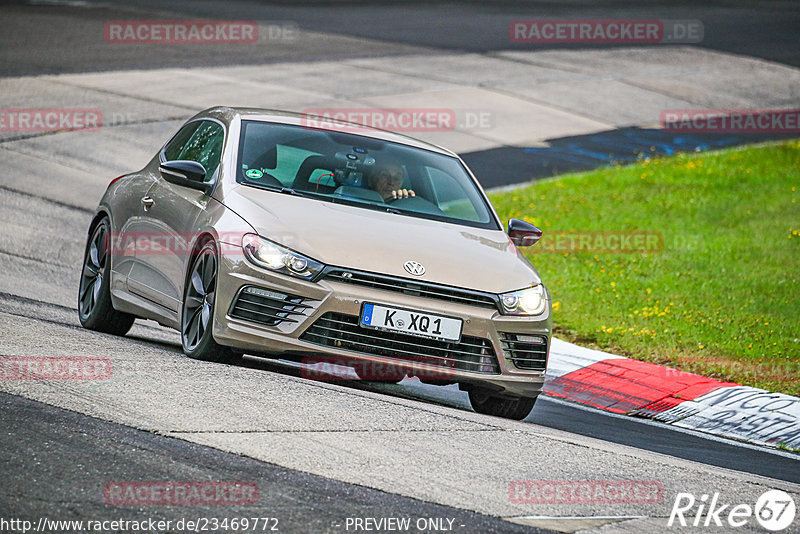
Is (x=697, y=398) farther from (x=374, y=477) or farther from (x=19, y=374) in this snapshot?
(x=19, y=374)

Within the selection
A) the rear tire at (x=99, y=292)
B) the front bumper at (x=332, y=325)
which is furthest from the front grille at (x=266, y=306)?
the rear tire at (x=99, y=292)

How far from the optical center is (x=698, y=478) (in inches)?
→ 251

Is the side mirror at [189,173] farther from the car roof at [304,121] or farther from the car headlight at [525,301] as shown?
the car headlight at [525,301]

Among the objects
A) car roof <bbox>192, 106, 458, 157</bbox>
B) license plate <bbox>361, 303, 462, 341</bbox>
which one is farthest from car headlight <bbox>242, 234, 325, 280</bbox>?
car roof <bbox>192, 106, 458, 157</bbox>

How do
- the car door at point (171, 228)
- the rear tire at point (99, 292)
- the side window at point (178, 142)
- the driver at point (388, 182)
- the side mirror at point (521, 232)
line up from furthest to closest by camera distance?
the side window at point (178, 142)
the rear tire at point (99, 292)
the side mirror at point (521, 232)
the driver at point (388, 182)
the car door at point (171, 228)

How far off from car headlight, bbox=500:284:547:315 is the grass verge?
3018 millimetres

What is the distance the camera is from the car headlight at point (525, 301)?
7.57 m

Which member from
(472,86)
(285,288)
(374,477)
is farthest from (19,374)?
(472,86)

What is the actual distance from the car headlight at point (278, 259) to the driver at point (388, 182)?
1.27 meters

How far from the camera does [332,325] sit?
23.7 ft

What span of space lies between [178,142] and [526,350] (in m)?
3.29

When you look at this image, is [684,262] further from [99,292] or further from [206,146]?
[99,292]

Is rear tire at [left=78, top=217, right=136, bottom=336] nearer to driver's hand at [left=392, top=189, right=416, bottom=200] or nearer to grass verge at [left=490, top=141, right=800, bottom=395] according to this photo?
driver's hand at [left=392, top=189, right=416, bottom=200]

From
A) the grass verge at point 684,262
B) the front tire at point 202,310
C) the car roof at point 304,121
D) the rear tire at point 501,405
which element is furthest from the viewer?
the grass verge at point 684,262
